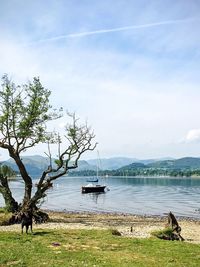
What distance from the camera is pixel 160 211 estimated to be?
81.5 m

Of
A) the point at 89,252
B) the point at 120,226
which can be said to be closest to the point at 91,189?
the point at 120,226

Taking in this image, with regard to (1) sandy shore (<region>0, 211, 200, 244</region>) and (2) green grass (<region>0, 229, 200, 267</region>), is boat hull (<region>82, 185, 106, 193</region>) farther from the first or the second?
(2) green grass (<region>0, 229, 200, 267</region>)

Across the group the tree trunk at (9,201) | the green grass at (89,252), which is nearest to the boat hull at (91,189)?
the tree trunk at (9,201)

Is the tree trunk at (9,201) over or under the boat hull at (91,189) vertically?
over

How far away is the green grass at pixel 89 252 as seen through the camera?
61.7 ft

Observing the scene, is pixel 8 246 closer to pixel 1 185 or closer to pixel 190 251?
pixel 190 251

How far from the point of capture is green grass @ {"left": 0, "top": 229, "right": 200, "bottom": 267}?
61.7ft

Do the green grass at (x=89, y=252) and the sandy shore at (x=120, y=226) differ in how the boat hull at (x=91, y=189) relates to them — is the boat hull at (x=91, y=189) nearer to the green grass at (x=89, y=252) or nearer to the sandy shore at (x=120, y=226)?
the sandy shore at (x=120, y=226)

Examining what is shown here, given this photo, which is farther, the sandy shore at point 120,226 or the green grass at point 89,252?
the sandy shore at point 120,226

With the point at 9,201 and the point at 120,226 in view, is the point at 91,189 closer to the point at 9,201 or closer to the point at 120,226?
the point at 120,226

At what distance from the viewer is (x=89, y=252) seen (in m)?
21.3

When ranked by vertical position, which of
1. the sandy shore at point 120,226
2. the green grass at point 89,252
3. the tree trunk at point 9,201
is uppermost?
the tree trunk at point 9,201

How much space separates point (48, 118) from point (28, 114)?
8.92ft

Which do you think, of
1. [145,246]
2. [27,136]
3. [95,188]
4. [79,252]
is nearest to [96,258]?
[79,252]
